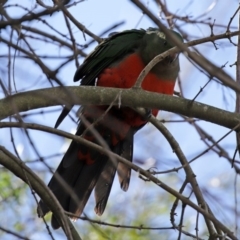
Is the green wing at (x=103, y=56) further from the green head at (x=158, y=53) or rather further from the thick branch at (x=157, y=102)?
the thick branch at (x=157, y=102)

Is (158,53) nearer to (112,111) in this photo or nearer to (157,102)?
(112,111)

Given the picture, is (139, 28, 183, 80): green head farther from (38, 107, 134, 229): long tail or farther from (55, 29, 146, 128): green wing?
(38, 107, 134, 229): long tail

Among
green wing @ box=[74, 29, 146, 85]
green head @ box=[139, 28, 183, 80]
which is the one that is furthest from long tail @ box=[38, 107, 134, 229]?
green head @ box=[139, 28, 183, 80]

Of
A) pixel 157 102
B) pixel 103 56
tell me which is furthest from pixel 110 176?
pixel 157 102

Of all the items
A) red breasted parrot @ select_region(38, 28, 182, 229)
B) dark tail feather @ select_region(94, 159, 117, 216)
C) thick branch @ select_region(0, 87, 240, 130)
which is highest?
red breasted parrot @ select_region(38, 28, 182, 229)

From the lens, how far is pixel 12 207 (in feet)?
17.3

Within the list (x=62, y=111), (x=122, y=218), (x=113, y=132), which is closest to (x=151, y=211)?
(x=122, y=218)

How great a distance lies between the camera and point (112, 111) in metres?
4.16

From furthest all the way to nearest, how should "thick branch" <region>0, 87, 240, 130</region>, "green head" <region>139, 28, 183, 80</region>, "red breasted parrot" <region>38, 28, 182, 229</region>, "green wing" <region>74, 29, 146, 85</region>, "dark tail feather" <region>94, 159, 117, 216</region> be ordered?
"green wing" <region>74, 29, 146, 85</region>, "green head" <region>139, 28, 183, 80</region>, "red breasted parrot" <region>38, 28, 182, 229</region>, "dark tail feather" <region>94, 159, 117, 216</region>, "thick branch" <region>0, 87, 240, 130</region>

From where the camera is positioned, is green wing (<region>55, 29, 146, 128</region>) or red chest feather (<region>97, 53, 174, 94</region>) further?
green wing (<region>55, 29, 146, 128</region>)

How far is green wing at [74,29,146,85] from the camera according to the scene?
4.23m

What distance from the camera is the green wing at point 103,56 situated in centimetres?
423

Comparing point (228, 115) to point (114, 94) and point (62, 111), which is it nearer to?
point (114, 94)

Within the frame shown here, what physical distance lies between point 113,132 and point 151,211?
9.16 ft
